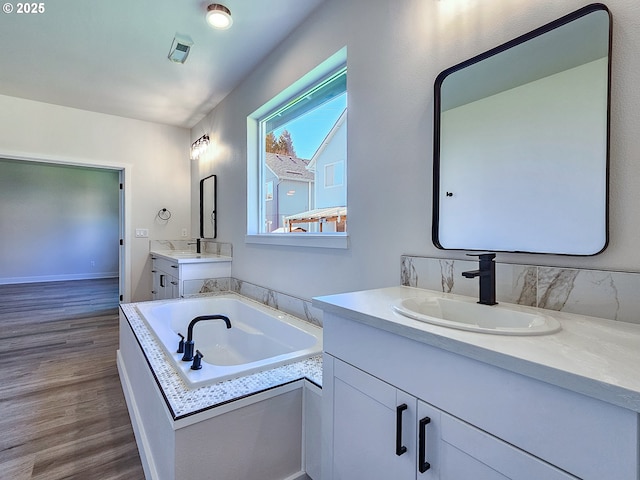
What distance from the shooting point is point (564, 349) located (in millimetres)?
669

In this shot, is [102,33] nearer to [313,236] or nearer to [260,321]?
[313,236]

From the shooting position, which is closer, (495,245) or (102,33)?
(495,245)

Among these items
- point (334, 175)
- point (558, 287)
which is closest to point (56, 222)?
point (334, 175)

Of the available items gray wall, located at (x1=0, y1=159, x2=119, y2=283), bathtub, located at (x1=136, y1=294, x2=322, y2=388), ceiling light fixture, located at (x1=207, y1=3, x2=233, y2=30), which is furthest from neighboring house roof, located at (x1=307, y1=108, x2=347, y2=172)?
gray wall, located at (x1=0, y1=159, x2=119, y2=283)

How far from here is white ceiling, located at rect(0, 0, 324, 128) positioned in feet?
6.79

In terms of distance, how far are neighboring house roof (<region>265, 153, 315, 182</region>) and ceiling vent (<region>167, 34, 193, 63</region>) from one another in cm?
99

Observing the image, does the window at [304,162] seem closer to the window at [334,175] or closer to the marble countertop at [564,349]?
the window at [334,175]

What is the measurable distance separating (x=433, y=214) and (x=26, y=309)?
18.0 ft

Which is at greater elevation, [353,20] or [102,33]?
[102,33]

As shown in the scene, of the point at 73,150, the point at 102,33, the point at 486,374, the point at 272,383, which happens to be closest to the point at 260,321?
the point at 272,383

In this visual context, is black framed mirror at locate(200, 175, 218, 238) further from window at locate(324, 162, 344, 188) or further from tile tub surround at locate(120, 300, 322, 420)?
tile tub surround at locate(120, 300, 322, 420)

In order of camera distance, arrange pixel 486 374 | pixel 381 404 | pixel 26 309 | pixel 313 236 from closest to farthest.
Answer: pixel 486 374
pixel 381 404
pixel 313 236
pixel 26 309

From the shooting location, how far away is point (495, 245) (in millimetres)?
1196

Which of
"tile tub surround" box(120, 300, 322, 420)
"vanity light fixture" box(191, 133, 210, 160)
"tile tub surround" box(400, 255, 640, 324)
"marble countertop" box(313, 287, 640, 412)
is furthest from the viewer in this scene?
"vanity light fixture" box(191, 133, 210, 160)
